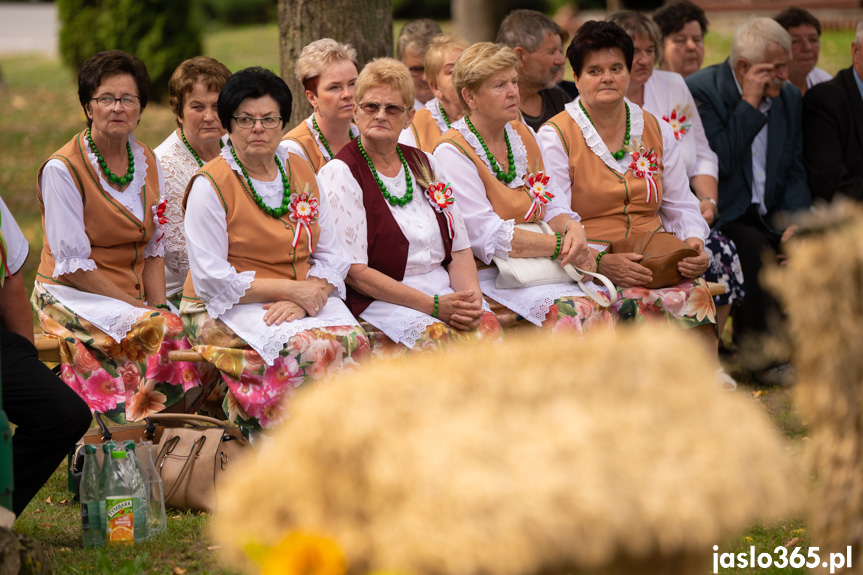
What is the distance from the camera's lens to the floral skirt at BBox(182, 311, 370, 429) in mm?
4199

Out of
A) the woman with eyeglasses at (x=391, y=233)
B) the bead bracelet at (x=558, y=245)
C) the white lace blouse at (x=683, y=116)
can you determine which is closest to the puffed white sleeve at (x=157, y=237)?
the woman with eyeglasses at (x=391, y=233)

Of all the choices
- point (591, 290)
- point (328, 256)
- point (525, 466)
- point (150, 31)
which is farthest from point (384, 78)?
point (150, 31)

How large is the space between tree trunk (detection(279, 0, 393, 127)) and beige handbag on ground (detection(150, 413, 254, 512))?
8.51 feet

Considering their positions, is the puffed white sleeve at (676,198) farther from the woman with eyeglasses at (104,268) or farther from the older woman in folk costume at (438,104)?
the woman with eyeglasses at (104,268)

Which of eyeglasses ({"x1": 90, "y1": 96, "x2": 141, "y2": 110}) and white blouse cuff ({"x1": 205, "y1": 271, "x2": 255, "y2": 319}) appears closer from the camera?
white blouse cuff ({"x1": 205, "y1": 271, "x2": 255, "y2": 319})

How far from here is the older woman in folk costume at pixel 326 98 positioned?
518 centimetres

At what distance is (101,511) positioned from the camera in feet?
12.8

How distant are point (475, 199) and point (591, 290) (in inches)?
30.3

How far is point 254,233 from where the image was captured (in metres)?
4.39

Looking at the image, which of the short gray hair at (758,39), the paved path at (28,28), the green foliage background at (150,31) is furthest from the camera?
the paved path at (28,28)

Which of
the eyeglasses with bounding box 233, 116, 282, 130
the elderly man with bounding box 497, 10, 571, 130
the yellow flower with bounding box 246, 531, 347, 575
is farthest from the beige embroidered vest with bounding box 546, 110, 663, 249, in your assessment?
the yellow flower with bounding box 246, 531, 347, 575

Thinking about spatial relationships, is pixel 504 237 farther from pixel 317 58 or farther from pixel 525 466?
pixel 525 466

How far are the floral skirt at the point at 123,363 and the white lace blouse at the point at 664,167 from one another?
2200 millimetres

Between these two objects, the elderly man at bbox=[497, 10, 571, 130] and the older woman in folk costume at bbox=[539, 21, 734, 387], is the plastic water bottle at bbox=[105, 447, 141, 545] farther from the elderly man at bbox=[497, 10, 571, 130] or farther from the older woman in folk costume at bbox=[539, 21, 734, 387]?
the elderly man at bbox=[497, 10, 571, 130]
